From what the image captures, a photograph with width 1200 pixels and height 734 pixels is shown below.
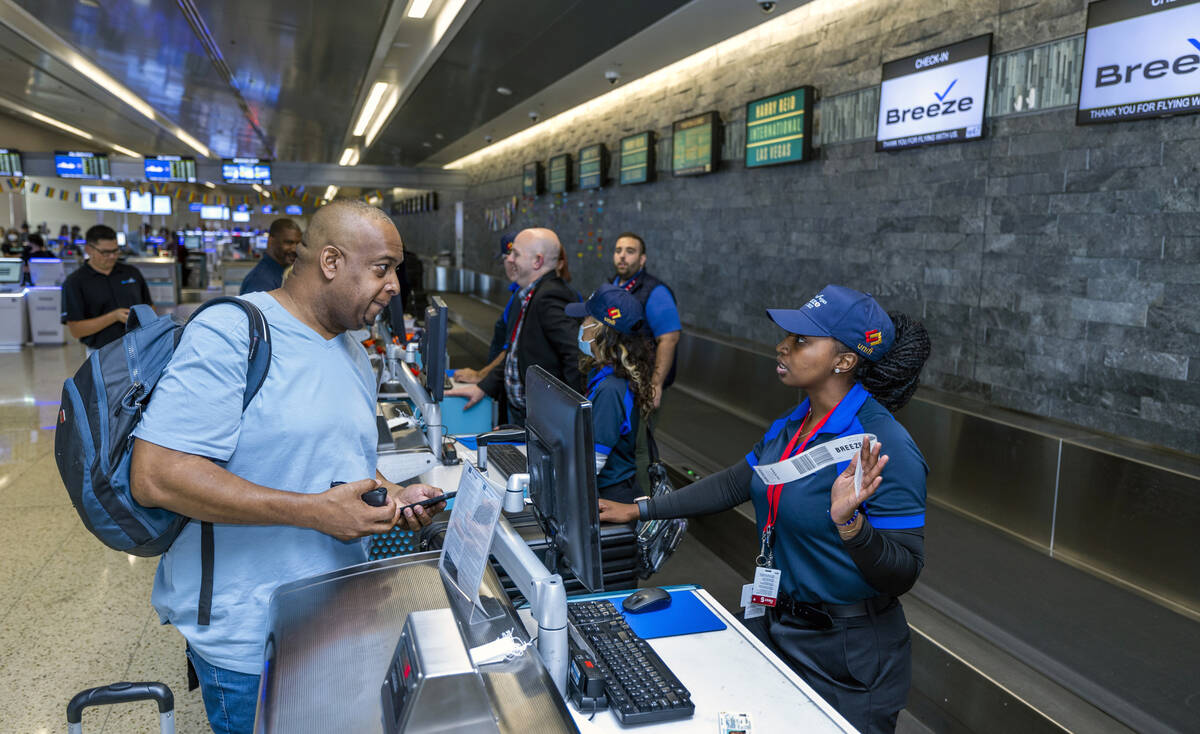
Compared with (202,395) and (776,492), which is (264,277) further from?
(776,492)

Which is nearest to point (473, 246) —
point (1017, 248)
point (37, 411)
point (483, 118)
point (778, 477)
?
point (483, 118)

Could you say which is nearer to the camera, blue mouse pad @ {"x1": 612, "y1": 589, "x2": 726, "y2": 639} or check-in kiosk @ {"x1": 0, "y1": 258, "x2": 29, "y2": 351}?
blue mouse pad @ {"x1": 612, "y1": 589, "x2": 726, "y2": 639}

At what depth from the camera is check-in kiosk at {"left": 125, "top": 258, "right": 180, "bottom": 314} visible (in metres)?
11.8

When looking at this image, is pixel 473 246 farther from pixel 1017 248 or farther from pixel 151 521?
pixel 151 521

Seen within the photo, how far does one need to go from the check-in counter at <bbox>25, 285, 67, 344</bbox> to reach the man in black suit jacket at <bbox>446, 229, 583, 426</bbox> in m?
9.41

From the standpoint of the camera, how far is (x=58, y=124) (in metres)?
15.6

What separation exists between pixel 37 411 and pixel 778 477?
723 centimetres

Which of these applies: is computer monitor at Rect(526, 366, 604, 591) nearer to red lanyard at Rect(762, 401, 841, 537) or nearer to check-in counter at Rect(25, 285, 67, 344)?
red lanyard at Rect(762, 401, 841, 537)

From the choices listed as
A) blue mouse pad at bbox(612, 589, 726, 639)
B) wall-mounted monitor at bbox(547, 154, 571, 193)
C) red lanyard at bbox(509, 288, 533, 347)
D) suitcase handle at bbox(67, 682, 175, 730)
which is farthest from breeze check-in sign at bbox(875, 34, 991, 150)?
wall-mounted monitor at bbox(547, 154, 571, 193)

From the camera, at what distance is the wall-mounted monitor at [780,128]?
19.3 ft

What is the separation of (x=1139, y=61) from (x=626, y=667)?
139 inches

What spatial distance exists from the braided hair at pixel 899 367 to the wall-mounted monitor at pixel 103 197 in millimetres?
19199

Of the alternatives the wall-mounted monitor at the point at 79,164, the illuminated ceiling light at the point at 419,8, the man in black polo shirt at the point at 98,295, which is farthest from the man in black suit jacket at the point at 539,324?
the wall-mounted monitor at the point at 79,164

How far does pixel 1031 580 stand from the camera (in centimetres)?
330
